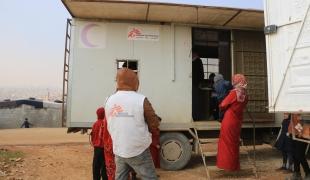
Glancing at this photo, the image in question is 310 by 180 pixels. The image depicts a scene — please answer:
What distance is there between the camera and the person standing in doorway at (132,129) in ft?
13.3

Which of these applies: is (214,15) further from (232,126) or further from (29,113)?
(29,113)

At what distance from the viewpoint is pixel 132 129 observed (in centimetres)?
405

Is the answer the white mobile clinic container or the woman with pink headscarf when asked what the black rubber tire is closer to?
the white mobile clinic container

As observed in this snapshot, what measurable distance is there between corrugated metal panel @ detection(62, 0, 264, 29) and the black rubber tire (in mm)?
2463

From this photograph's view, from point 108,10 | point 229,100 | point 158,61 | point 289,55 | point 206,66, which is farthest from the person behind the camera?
point 206,66

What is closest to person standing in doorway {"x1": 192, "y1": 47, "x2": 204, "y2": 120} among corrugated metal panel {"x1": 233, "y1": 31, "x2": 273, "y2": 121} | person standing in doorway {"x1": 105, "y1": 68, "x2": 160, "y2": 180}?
corrugated metal panel {"x1": 233, "y1": 31, "x2": 273, "y2": 121}

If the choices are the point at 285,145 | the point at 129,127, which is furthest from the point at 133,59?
the point at 129,127

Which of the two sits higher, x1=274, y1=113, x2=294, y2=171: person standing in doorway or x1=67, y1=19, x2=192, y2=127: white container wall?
x1=67, y1=19, x2=192, y2=127: white container wall

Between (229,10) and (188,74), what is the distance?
169 cm

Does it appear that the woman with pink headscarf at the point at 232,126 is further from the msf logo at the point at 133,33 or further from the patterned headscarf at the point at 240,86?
the msf logo at the point at 133,33

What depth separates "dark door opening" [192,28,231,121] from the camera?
905 cm

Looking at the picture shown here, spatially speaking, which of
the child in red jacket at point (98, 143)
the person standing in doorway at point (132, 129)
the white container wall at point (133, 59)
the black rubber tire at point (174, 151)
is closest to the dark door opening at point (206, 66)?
the white container wall at point (133, 59)

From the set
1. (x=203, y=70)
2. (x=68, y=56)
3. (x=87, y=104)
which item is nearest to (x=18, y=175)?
(x=87, y=104)

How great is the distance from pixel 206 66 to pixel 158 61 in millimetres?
2403
